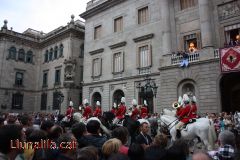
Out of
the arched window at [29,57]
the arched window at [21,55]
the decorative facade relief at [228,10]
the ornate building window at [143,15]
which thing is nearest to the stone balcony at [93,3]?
the ornate building window at [143,15]

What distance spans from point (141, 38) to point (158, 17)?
2896mm

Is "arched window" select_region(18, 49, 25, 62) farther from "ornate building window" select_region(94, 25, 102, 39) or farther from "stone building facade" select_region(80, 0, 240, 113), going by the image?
"ornate building window" select_region(94, 25, 102, 39)

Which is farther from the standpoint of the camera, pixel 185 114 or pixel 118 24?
pixel 118 24

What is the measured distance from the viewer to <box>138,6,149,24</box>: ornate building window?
2737cm

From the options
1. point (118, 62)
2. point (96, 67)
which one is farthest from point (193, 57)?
point (96, 67)

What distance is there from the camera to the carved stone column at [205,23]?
68.8 feet

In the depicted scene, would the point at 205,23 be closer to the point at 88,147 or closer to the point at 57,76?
the point at 88,147

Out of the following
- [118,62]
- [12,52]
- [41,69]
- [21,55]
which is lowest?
[118,62]

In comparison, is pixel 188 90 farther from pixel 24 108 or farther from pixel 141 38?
pixel 24 108

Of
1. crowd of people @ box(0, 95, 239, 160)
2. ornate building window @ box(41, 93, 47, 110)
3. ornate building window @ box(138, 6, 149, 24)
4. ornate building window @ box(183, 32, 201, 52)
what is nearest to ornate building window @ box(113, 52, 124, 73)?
ornate building window @ box(138, 6, 149, 24)

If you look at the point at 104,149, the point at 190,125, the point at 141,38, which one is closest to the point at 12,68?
the point at 141,38

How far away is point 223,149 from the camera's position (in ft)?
15.3

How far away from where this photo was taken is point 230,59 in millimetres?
18766

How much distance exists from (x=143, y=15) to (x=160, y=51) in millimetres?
5435
